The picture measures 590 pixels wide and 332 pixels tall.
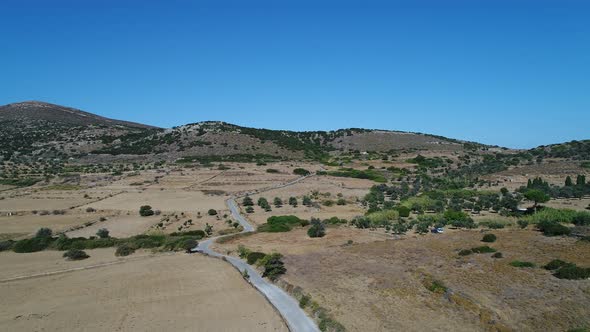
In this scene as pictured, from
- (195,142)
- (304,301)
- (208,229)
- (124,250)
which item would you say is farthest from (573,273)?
(195,142)

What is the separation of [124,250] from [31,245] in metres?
9.10

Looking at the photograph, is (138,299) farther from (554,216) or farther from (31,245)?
(554,216)

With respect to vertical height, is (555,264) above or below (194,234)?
above

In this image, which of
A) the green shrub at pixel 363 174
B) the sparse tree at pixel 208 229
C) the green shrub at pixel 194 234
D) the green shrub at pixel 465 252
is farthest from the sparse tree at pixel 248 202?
the green shrub at pixel 465 252

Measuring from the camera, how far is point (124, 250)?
4069 centimetres

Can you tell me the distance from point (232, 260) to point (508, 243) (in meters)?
21.3

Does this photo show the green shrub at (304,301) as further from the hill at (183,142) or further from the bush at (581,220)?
the hill at (183,142)

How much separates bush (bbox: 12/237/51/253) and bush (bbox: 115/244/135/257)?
757cm

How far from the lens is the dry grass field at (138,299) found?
22.3 metres

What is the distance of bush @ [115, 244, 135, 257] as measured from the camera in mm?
40375

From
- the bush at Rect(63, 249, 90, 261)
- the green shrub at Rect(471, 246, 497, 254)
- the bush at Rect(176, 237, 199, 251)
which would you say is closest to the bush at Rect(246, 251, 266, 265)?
the bush at Rect(176, 237, 199, 251)

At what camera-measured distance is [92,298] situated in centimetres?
2695

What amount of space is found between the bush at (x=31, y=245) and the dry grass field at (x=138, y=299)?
4.70 m

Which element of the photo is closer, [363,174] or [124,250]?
[124,250]
